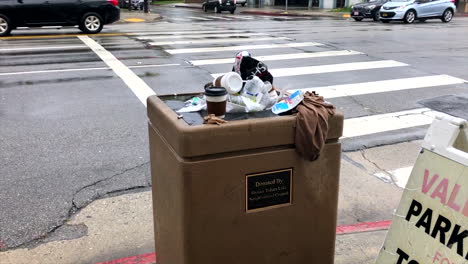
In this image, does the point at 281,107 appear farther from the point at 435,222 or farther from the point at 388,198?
the point at 388,198

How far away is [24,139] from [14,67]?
5330 mm

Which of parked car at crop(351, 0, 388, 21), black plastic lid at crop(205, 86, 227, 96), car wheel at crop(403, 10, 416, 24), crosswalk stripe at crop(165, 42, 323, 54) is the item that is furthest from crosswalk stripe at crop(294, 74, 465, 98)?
parked car at crop(351, 0, 388, 21)

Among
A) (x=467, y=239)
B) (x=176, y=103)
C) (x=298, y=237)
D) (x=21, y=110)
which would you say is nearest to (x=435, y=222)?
(x=467, y=239)

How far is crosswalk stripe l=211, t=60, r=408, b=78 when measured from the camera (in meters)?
10.1

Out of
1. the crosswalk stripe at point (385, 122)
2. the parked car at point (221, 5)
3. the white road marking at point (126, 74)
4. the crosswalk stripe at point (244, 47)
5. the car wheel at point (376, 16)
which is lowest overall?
the crosswalk stripe at point (385, 122)

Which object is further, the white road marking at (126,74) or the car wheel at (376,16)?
the car wheel at (376,16)

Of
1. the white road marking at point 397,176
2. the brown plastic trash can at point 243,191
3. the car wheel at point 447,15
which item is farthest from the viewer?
the car wheel at point 447,15

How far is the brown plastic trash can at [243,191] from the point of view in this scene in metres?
2.18

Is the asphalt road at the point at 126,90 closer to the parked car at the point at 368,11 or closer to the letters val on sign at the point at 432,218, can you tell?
the letters val on sign at the point at 432,218

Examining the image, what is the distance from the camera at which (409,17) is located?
889 inches

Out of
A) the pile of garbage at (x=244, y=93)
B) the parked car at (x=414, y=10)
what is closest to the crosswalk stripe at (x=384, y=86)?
the pile of garbage at (x=244, y=93)

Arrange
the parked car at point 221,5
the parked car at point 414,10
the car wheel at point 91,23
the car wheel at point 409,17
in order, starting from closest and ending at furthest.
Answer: the car wheel at point 91,23
the parked car at point 414,10
the car wheel at point 409,17
the parked car at point 221,5

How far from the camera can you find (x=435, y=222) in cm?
243

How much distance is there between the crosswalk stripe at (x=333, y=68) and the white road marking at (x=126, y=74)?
1.65 metres
